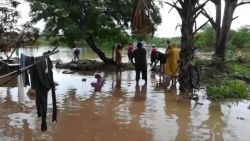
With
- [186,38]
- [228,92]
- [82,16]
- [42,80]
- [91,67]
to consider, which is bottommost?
[228,92]

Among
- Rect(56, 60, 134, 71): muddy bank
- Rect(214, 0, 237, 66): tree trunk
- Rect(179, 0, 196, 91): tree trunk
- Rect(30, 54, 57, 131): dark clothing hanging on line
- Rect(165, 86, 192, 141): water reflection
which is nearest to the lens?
Rect(30, 54, 57, 131): dark clothing hanging on line

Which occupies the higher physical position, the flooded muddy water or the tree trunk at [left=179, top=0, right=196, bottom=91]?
the tree trunk at [left=179, top=0, right=196, bottom=91]

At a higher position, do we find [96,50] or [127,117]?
[96,50]

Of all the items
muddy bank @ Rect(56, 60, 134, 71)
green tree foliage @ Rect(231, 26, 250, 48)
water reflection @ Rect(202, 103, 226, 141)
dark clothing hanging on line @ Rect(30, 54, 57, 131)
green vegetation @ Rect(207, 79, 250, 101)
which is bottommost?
water reflection @ Rect(202, 103, 226, 141)

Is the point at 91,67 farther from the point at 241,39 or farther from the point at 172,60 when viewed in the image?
the point at 241,39

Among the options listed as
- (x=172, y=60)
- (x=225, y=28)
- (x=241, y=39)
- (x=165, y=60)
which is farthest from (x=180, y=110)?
(x=241, y=39)

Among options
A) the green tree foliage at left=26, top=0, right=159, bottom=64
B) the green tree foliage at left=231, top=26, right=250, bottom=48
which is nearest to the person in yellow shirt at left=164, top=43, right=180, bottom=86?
the green tree foliage at left=26, top=0, right=159, bottom=64

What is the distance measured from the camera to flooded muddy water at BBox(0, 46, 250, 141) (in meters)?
8.47

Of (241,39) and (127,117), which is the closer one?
(127,117)

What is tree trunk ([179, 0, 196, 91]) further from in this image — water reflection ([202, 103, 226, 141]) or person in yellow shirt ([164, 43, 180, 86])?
water reflection ([202, 103, 226, 141])

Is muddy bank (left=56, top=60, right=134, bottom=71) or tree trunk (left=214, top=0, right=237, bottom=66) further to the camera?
muddy bank (left=56, top=60, right=134, bottom=71)

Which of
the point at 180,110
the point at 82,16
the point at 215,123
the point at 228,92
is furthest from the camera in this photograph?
the point at 82,16

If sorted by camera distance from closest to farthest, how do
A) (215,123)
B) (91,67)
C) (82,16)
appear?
(215,123)
(82,16)
(91,67)

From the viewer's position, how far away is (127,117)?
10.1 m
